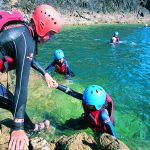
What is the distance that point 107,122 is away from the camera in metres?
6.62

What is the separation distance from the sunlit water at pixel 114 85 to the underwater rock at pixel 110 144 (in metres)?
1.98

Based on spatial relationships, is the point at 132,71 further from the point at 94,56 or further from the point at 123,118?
the point at 123,118

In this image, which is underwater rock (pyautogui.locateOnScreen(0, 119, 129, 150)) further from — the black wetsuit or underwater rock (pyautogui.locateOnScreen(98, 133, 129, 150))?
the black wetsuit

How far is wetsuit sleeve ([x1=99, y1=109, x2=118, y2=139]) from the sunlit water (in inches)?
27.9

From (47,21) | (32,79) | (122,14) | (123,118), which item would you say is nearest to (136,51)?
(32,79)

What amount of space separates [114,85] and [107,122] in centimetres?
668

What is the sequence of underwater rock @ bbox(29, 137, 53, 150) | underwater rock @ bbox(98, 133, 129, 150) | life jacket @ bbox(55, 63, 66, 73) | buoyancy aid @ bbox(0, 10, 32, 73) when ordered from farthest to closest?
A: life jacket @ bbox(55, 63, 66, 73) → underwater rock @ bbox(98, 133, 129, 150) → underwater rock @ bbox(29, 137, 53, 150) → buoyancy aid @ bbox(0, 10, 32, 73)

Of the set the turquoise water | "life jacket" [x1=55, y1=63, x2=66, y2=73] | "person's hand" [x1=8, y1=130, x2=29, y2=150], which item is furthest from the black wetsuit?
"life jacket" [x1=55, y1=63, x2=66, y2=73]

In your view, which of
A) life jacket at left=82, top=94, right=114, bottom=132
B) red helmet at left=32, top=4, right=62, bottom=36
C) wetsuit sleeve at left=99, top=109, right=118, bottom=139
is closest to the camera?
red helmet at left=32, top=4, right=62, bottom=36

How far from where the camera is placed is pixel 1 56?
4.29 m

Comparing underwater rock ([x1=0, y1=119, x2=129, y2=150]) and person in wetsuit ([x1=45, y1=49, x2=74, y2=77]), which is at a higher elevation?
underwater rock ([x1=0, y1=119, x2=129, y2=150])

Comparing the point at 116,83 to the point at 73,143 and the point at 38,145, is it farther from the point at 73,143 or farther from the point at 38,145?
the point at 38,145

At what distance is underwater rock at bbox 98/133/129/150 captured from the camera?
4773 millimetres

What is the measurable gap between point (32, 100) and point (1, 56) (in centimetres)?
601
